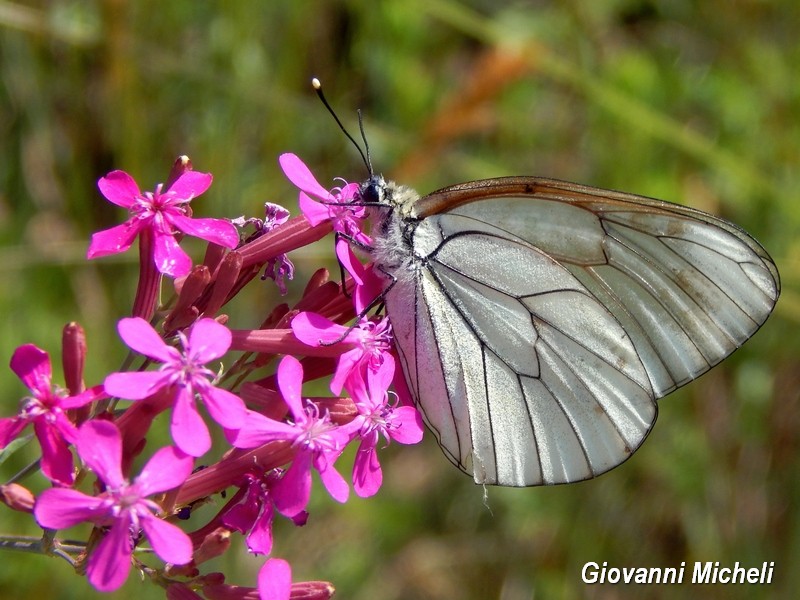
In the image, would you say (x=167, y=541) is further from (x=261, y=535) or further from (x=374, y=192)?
(x=374, y=192)

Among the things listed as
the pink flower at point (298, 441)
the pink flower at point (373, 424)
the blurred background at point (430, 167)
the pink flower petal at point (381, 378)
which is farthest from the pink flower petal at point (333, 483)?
the blurred background at point (430, 167)

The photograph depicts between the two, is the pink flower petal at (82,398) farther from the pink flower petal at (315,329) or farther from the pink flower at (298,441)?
the pink flower petal at (315,329)

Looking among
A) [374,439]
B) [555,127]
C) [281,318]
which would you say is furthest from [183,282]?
[555,127]

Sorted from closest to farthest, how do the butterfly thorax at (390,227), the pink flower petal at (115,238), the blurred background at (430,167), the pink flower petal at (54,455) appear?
the pink flower petal at (54,455) → the pink flower petal at (115,238) → the butterfly thorax at (390,227) → the blurred background at (430,167)

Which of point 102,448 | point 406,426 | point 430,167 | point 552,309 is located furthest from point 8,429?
point 430,167

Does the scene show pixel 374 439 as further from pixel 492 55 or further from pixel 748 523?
pixel 748 523

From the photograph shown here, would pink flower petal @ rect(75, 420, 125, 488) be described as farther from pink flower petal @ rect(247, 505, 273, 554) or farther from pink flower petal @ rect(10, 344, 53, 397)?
pink flower petal @ rect(247, 505, 273, 554)

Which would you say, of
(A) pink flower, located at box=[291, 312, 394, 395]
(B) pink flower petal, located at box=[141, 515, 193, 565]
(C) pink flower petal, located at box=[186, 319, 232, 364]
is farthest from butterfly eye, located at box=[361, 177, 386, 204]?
(B) pink flower petal, located at box=[141, 515, 193, 565]
